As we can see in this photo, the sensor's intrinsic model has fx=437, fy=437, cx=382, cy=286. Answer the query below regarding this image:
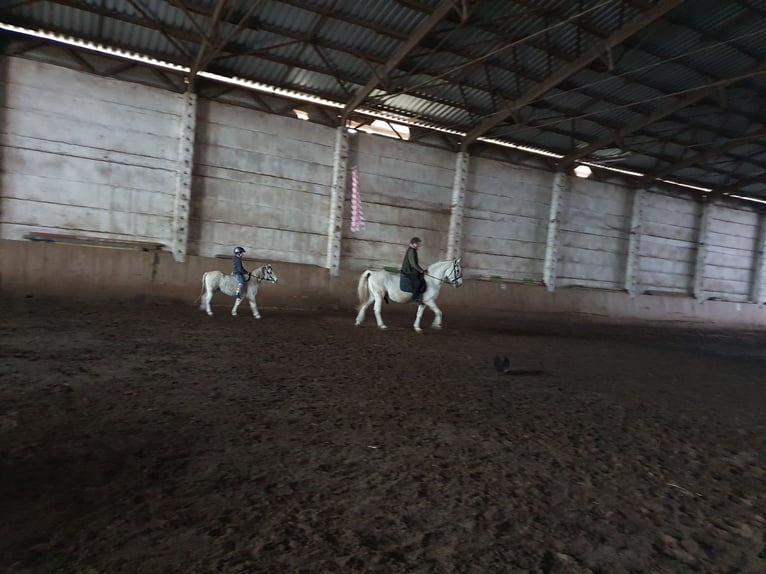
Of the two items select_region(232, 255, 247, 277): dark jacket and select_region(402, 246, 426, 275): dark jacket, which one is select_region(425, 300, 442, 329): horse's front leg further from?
select_region(232, 255, 247, 277): dark jacket

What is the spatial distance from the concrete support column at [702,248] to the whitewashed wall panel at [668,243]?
0.17m

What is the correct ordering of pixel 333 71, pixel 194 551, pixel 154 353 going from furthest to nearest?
pixel 333 71, pixel 154 353, pixel 194 551

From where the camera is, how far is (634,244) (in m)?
→ 19.9

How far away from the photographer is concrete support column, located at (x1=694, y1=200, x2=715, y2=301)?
21.6 meters

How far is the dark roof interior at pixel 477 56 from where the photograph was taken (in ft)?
35.3

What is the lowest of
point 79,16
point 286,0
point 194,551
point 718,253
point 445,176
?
point 194,551

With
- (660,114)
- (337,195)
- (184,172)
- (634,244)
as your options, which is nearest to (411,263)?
(337,195)

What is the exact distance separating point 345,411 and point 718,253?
2490 cm

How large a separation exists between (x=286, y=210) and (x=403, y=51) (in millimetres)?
6040

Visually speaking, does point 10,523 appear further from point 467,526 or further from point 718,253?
point 718,253

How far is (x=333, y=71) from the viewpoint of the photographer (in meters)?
13.0

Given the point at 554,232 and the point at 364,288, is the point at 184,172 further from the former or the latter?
the point at 554,232

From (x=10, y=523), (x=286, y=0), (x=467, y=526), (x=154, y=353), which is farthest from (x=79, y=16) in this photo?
(x=467, y=526)

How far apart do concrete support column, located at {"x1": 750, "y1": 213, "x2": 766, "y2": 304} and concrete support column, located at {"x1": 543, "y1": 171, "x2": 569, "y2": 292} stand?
13.3 meters
